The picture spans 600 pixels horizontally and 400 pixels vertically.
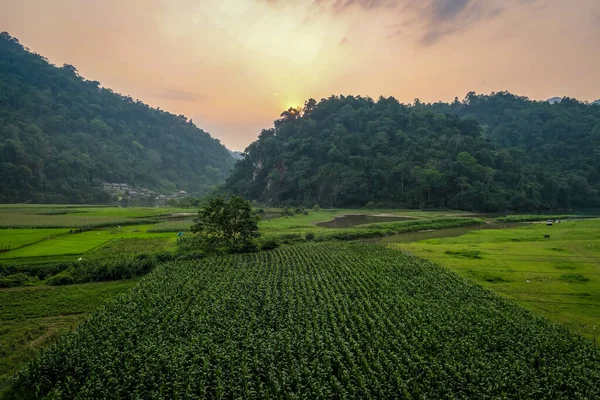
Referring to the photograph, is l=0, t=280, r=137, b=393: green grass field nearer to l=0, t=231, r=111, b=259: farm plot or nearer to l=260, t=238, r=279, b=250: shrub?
l=0, t=231, r=111, b=259: farm plot

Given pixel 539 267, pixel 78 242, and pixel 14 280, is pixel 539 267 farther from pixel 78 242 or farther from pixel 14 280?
pixel 78 242

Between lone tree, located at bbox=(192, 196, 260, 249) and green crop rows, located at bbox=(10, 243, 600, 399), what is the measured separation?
46.0 ft

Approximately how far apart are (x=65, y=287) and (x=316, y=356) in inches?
820

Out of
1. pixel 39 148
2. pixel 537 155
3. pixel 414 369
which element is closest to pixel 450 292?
pixel 414 369

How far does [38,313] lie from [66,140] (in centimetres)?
14405

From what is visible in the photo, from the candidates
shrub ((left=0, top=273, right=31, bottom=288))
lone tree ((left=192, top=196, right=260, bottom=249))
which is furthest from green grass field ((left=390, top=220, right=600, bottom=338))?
shrub ((left=0, top=273, right=31, bottom=288))

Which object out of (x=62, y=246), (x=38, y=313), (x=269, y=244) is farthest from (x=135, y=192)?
(x=38, y=313)

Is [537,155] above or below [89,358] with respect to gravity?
above

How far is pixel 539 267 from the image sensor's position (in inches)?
1111

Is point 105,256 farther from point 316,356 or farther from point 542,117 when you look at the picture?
point 542,117

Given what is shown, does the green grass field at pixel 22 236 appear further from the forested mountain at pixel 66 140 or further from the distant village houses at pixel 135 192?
the distant village houses at pixel 135 192

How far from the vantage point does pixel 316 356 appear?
13.7 metres

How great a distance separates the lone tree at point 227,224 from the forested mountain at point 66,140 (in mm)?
93845

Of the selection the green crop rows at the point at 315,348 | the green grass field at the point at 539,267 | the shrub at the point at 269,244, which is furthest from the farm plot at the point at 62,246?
the green grass field at the point at 539,267
